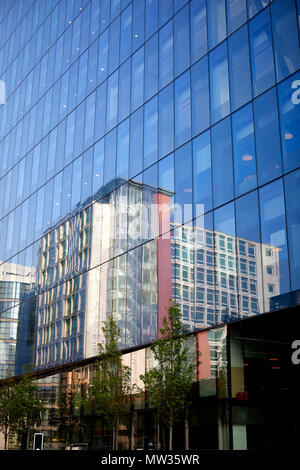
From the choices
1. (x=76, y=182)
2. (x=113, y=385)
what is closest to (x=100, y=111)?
(x=76, y=182)

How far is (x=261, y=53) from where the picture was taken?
68.0ft

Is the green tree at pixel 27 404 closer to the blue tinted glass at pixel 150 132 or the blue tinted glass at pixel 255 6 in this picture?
the blue tinted glass at pixel 150 132

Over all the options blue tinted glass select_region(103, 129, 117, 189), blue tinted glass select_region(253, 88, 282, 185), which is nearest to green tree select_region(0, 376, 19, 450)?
blue tinted glass select_region(103, 129, 117, 189)

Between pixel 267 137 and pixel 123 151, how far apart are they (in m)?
12.1

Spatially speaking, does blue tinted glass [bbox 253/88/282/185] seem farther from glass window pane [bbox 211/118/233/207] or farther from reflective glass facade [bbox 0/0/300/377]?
glass window pane [bbox 211/118/233/207]

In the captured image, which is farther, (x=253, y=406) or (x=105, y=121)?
(x=105, y=121)

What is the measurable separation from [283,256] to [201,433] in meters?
8.05

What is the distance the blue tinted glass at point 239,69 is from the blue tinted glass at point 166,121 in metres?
4.51

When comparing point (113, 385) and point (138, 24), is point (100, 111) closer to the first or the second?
point (138, 24)

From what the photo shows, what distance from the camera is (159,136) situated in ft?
88.1

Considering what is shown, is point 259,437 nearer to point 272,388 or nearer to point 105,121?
point 272,388

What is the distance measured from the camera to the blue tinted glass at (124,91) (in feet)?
101

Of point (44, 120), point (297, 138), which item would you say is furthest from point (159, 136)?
point (44, 120)

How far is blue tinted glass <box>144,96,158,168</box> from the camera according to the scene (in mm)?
27219
